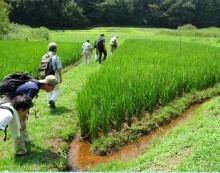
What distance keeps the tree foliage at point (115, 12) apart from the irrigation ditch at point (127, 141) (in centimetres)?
4858

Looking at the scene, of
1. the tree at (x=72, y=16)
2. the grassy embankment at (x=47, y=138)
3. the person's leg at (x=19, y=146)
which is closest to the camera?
the grassy embankment at (x=47, y=138)

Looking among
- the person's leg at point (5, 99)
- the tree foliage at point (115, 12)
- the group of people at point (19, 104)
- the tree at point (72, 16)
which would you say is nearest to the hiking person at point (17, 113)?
the group of people at point (19, 104)

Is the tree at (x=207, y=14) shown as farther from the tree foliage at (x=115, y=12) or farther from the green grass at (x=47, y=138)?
the green grass at (x=47, y=138)

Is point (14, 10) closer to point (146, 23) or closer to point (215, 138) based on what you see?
point (146, 23)

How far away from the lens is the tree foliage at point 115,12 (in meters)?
54.5

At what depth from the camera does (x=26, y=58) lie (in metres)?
13.4

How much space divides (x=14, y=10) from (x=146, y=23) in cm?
2533

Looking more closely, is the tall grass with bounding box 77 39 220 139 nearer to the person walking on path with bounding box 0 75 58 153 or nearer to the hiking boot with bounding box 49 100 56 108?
the hiking boot with bounding box 49 100 56 108

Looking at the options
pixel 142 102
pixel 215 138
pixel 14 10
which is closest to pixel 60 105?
pixel 142 102

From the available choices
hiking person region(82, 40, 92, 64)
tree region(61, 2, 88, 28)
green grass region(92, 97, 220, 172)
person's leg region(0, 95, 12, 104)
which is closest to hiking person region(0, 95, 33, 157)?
person's leg region(0, 95, 12, 104)

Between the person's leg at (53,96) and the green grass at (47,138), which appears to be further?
the person's leg at (53,96)

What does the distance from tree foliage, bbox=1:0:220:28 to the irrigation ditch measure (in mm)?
48575

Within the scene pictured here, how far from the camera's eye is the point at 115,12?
64000mm

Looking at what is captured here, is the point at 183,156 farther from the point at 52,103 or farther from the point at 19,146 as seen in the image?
the point at 52,103
